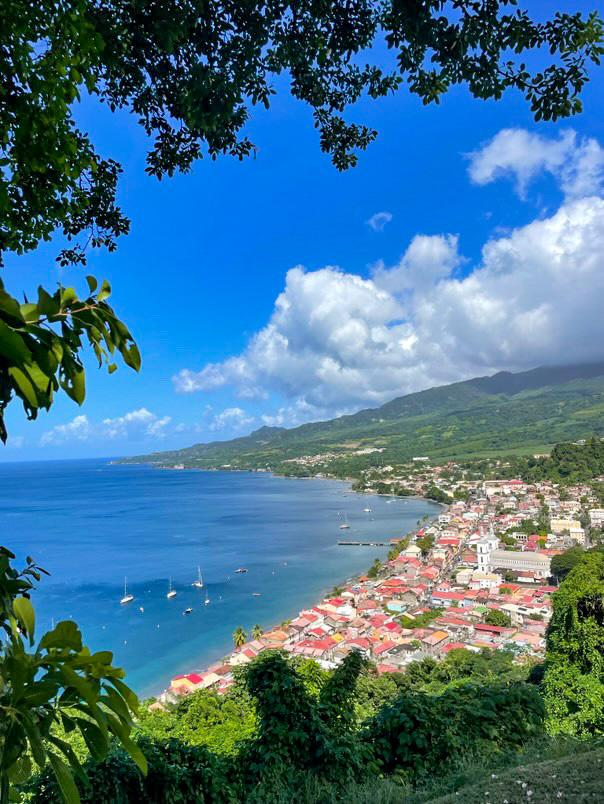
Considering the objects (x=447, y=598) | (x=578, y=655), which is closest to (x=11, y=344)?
(x=578, y=655)

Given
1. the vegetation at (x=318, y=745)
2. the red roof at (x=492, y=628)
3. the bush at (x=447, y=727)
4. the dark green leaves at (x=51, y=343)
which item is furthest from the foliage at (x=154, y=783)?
the red roof at (x=492, y=628)

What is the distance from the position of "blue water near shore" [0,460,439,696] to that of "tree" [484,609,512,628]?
322 inches

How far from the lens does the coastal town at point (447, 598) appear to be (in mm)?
15289

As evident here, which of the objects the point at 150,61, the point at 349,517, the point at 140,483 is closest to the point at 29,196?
the point at 150,61

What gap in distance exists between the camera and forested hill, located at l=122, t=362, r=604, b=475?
85.3m

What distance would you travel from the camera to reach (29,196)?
3.51 ft

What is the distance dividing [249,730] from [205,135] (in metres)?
7.71

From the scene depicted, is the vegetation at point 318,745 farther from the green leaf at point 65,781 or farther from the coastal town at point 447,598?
the green leaf at point 65,781

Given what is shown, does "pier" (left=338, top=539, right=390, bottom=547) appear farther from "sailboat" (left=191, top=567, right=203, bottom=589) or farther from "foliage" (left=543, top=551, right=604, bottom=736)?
"foliage" (left=543, top=551, right=604, bottom=736)

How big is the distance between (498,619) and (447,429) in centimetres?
8891

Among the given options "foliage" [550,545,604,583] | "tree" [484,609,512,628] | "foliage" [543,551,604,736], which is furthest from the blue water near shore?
"foliage" [543,551,604,736]

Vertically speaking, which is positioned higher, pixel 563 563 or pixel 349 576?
pixel 563 563

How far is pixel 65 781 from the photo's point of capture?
1.44ft

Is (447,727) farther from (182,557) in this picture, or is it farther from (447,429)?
Answer: (447,429)
